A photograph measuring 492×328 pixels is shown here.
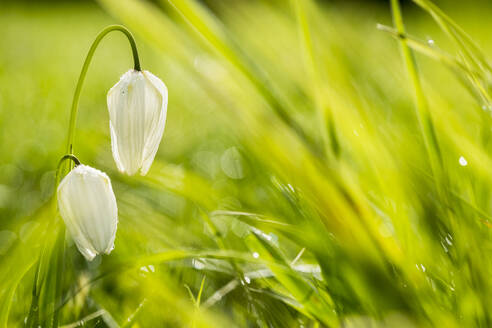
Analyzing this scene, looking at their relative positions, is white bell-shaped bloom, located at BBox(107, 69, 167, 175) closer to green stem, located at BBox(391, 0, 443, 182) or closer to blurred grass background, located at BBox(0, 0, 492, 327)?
blurred grass background, located at BBox(0, 0, 492, 327)

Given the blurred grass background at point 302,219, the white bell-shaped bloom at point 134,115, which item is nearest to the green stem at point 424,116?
the blurred grass background at point 302,219

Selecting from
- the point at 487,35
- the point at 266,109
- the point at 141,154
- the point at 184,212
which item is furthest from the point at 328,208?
the point at 487,35

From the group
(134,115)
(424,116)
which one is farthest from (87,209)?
(424,116)

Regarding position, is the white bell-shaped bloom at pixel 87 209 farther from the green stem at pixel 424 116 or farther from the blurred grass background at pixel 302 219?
the green stem at pixel 424 116

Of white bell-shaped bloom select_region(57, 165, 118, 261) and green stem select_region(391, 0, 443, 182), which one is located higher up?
green stem select_region(391, 0, 443, 182)

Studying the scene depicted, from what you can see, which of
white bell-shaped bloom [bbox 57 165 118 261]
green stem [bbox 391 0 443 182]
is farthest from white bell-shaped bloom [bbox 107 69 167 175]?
green stem [bbox 391 0 443 182]

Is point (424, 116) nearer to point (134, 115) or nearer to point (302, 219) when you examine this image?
point (302, 219)
